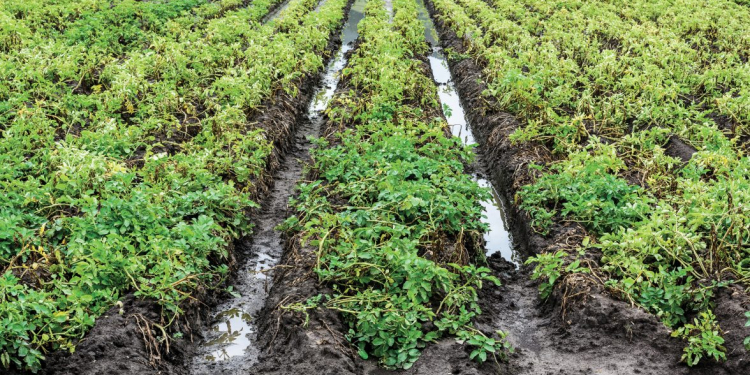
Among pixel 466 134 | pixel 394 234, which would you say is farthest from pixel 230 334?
pixel 466 134

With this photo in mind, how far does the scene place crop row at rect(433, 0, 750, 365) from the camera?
15.5 ft

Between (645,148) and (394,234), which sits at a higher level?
(394,234)

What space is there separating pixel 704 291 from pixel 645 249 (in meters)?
0.54

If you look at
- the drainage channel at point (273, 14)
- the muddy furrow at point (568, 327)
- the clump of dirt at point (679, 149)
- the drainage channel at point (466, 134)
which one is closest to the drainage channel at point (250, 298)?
the muddy furrow at point (568, 327)

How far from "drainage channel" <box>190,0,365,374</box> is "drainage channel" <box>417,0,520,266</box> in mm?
2150

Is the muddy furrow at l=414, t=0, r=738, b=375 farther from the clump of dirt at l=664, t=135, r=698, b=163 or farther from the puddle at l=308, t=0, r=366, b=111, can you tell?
the puddle at l=308, t=0, r=366, b=111

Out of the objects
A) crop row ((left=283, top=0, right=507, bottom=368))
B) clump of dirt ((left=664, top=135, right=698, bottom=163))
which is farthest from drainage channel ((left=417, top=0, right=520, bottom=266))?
clump of dirt ((left=664, top=135, right=698, bottom=163))

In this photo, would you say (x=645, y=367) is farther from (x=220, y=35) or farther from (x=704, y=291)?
(x=220, y=35)

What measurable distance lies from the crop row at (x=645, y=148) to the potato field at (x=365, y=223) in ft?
0.10

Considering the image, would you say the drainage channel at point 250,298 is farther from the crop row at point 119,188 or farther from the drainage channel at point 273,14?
the drainage channel at point 273,14

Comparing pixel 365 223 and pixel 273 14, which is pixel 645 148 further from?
pixel 273 14

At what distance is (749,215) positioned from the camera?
4918mm

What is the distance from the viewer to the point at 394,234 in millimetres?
5062

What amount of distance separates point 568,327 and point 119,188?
3963 millimetres
